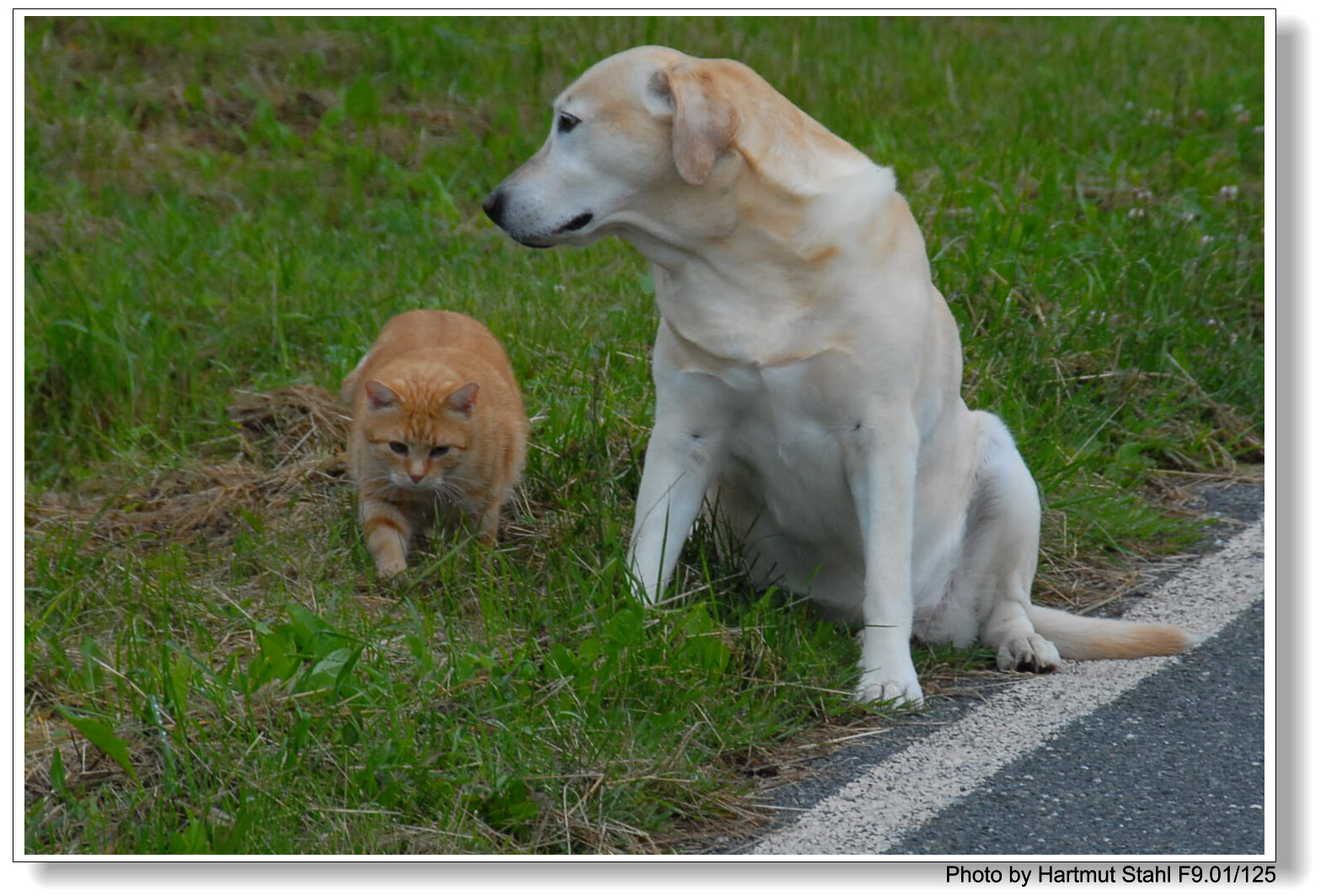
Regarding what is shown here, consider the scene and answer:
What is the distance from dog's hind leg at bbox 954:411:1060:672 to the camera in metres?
4.23

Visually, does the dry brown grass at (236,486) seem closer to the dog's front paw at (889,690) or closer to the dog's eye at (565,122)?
the dog's eye at (565,122)

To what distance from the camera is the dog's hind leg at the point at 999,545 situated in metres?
4.23

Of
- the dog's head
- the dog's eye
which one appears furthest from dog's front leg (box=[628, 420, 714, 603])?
the dog's eye

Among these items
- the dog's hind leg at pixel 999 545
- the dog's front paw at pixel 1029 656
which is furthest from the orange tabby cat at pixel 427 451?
the dog's front paw at pixel 1029 656

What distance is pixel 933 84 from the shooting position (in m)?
8.43

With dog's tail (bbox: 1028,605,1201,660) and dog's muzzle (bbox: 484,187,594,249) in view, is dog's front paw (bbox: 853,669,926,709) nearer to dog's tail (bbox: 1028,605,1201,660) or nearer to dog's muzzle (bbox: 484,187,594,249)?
dog's tail (bbox: 1028,605,1201,660)

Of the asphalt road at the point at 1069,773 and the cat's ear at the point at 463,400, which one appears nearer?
the asphalt road at the point at 1069,773

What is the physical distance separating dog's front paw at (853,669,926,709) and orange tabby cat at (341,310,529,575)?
1.26 metres

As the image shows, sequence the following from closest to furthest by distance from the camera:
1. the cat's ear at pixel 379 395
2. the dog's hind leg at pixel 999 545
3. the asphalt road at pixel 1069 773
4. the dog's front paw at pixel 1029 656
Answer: the asphalt road at pixel 1069 773, the dog's front paw at pixel 1029 656, the dog's hind leg at pixel 999 545, the cat's ear at pixel 379 395

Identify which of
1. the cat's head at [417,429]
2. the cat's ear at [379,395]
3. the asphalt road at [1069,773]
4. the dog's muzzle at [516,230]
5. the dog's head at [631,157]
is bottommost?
the asphalt road at [1069,773]

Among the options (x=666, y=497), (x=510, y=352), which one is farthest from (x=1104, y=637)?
(x=510, y=352)

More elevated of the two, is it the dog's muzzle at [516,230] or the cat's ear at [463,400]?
the dog's muzzle at [516,230]

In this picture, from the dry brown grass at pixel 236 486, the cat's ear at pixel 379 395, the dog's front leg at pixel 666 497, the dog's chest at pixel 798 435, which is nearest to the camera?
the dog's chest at pixel 798 435
